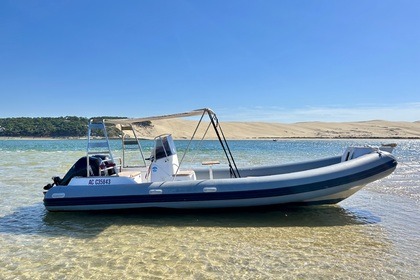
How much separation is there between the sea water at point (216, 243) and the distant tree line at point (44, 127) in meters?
99.8

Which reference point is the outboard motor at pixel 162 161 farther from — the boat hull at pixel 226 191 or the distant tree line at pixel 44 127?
the distant tree line at pixel 44 127

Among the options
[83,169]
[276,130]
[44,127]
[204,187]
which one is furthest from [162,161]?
[44,127]

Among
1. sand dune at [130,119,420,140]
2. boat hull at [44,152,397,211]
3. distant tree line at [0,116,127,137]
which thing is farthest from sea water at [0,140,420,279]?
distant tree line at [0,116,127,137]

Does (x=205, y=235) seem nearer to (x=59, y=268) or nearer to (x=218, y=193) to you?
(x=218, y=193)

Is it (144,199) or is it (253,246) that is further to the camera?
(144,199)

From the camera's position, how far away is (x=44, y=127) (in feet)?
363

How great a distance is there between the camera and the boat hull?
7.16 meters

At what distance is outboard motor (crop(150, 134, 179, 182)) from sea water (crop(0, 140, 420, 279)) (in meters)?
0.90

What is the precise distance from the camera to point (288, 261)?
4.91m

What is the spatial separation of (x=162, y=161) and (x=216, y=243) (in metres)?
3.02

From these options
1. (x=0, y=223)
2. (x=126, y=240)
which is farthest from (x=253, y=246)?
(x=0, y=223)

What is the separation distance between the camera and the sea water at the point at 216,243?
15.1ft

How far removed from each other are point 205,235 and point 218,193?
3.95 ft

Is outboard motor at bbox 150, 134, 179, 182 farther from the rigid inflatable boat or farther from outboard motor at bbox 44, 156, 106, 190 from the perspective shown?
outboard motor at bbox 44, 156, 106, 190
